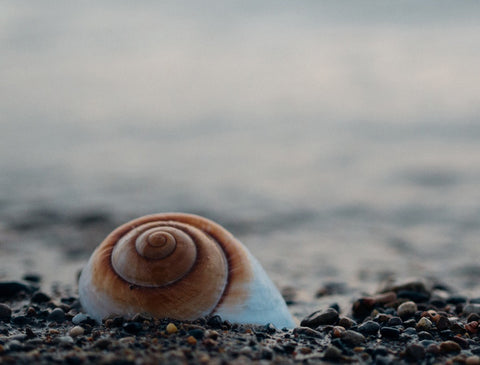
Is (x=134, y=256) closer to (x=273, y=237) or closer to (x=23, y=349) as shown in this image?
(x=23, y=349)

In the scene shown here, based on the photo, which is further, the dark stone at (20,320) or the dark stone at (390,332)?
the dark stone at (20,320)

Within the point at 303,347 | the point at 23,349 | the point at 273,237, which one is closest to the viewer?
the point at 23,349

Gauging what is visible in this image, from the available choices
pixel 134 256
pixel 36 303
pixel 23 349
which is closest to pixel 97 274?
pixel 134 256

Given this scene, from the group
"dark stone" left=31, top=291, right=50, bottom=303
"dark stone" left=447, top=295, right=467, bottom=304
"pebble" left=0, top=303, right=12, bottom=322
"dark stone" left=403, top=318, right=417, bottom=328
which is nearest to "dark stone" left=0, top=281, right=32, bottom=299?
"dark stone" left=31, top=291, right=50, bottom=303

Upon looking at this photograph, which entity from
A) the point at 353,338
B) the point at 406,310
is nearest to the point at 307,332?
the point at 353,338

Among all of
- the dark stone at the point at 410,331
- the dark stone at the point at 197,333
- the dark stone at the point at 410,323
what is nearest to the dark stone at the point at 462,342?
the dark stone at the point at 410,331

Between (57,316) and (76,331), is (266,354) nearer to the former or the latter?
(76,331)

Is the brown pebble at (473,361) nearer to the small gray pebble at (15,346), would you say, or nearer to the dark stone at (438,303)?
the dark stone at (438,303)
